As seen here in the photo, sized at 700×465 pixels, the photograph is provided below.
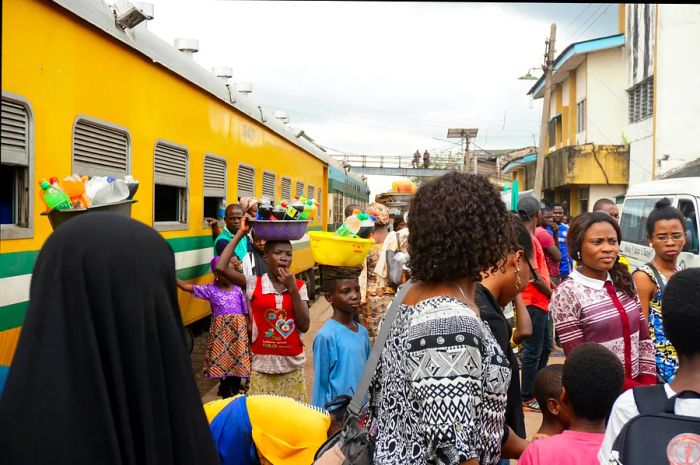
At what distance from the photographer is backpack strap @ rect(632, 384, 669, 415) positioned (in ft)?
6.32

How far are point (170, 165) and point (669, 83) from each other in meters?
15.2

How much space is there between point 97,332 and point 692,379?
164 cm

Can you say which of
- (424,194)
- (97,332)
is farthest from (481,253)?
(97,332)

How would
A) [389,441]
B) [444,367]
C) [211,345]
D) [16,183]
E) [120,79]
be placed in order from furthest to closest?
[211,345] < [120,79] < [16,183] < [389,441] < [444,367]

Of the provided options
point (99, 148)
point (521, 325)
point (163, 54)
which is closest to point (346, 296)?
point (521, 325)

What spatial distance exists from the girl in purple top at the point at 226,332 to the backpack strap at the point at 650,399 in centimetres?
453

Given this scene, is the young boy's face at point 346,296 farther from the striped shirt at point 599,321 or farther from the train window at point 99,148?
the train window at point 99,148

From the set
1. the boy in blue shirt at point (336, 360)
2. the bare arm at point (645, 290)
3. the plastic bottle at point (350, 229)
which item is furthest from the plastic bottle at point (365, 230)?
the bare arm at point (645, 290)

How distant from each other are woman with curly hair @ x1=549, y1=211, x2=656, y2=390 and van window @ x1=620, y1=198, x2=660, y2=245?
6.16 meters

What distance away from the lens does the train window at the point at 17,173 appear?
401cm

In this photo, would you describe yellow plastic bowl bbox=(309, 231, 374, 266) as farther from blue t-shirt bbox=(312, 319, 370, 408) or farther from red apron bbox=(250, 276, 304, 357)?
blue t-shirt bbox=(312, 319, 370, 408)

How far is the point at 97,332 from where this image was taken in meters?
1.62

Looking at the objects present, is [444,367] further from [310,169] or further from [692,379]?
[310,169]

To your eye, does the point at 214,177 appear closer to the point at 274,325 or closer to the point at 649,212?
the point at 274,325
